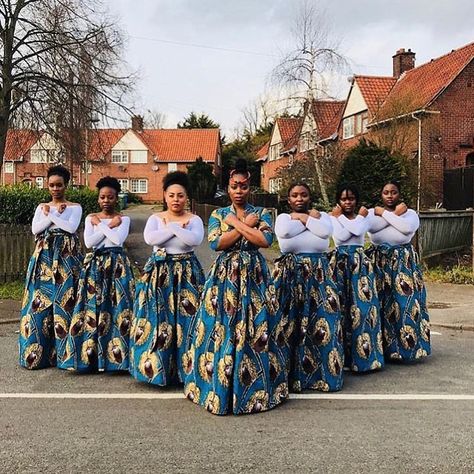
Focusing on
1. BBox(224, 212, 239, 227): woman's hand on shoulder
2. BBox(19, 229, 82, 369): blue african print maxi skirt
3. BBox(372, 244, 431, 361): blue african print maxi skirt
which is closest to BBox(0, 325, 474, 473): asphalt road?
BBox(19, 229, 82, 369): blue african print maxi skirt

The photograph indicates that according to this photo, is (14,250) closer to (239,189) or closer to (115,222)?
(115,222)

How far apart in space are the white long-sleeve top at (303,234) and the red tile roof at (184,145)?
57533mm

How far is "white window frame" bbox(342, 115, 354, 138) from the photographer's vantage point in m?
35.1

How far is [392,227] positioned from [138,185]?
Answer: 59.5m

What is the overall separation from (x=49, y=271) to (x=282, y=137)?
43.0 metres

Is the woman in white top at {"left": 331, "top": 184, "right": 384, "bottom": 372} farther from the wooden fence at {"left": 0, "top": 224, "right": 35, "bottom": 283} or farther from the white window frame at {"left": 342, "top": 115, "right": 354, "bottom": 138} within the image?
the white window frame at {"left": 342, "top": 115, "right": 354, "bottom": 138}

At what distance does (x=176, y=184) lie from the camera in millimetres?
5766

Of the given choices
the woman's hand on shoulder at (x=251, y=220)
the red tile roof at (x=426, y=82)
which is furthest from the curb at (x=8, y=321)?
the red tile roof at (x=426, y=82)

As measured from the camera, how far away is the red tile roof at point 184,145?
6362 cm

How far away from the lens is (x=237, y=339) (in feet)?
Answer: 16.5

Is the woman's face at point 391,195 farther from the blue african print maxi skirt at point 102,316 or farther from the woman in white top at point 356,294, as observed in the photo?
the blue african print maxi skirt at point 102,316

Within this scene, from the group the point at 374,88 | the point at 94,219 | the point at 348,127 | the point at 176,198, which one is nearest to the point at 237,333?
the point at 176,198

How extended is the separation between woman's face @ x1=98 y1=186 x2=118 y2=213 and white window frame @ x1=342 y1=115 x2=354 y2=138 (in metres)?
29.8

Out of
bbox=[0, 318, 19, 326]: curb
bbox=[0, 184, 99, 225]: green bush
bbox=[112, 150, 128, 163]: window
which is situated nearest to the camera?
bbox=[0, 318, 19, 326]: curb
